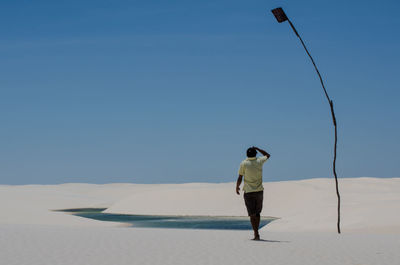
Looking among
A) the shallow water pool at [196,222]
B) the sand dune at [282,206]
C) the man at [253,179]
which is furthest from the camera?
the shallow water pool at [196,222]

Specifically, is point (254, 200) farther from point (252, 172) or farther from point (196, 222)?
point (196, 222)

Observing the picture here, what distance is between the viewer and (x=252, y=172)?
11414 millimetres

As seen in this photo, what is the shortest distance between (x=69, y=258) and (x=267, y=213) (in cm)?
3197

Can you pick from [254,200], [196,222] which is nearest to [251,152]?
[254,200]

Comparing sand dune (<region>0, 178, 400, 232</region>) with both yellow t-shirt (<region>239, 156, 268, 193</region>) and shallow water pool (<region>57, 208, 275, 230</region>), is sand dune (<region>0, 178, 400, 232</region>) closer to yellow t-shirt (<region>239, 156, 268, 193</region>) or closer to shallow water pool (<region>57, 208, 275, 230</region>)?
shallow water pool (<region>57, 208, 275, 230</region>)

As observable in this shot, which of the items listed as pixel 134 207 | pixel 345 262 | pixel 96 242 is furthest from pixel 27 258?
pixel 134 207

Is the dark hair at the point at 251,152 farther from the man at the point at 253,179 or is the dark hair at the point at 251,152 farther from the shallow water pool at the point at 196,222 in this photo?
the shallow water pool at the point at 196,222

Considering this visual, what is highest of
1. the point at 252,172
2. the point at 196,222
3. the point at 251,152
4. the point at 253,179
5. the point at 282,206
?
the point at 251,152

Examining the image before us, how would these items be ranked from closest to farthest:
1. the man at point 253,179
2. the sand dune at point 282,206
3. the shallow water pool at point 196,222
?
the man at point 253,179 < the sand dune at point 282,206 < the shallow water pool at point 196,222

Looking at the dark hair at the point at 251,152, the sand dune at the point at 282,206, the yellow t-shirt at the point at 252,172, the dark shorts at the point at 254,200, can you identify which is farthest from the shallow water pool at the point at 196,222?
the dark hair at the point at 251,152

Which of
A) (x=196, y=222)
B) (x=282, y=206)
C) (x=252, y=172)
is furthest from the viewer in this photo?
(x=282, y=206)

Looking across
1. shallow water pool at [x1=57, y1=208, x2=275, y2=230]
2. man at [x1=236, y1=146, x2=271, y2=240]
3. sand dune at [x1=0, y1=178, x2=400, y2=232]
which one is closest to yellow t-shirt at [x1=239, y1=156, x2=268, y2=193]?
man at [x1=236, y1=146, x2=271, y2=240]

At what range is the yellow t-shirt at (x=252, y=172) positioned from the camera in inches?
449

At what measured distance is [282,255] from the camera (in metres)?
9.40
